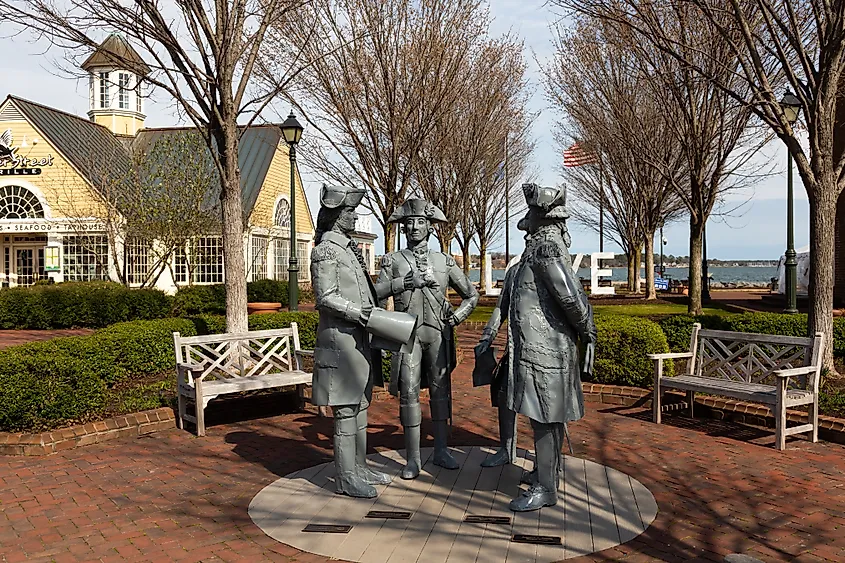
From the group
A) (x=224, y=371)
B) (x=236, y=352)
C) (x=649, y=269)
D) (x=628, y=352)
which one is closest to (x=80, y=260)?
(x=649, y=269)

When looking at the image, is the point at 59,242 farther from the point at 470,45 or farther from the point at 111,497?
the point at 111,497

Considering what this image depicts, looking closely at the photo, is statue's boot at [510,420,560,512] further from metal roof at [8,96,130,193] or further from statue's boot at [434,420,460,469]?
metal roof at [8,96,130,193]

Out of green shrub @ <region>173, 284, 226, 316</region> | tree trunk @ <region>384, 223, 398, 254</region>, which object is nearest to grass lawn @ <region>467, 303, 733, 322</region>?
tree trunk @ <region>384, 223, 398, 254</region>

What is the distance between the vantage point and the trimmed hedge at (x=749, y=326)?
980cm

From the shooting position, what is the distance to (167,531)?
464 cm

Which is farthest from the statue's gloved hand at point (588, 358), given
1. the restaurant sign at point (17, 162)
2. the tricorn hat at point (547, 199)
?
the restaurant sign at point (17, 162)

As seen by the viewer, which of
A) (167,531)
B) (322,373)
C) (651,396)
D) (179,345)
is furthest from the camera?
(651,396)

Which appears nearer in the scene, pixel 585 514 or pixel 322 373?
pixel 585 514

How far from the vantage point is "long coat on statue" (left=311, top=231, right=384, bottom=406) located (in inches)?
199

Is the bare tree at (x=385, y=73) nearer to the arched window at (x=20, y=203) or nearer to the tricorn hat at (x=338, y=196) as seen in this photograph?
the tricorn hat at (x=338, y=196)

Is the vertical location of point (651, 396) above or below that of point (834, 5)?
below

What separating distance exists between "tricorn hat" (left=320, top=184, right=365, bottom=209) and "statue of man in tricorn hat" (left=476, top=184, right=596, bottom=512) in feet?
4.09

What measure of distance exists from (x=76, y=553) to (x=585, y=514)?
10.6ft

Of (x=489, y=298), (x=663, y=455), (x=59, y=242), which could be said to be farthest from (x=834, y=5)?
(x=59, y=242)
